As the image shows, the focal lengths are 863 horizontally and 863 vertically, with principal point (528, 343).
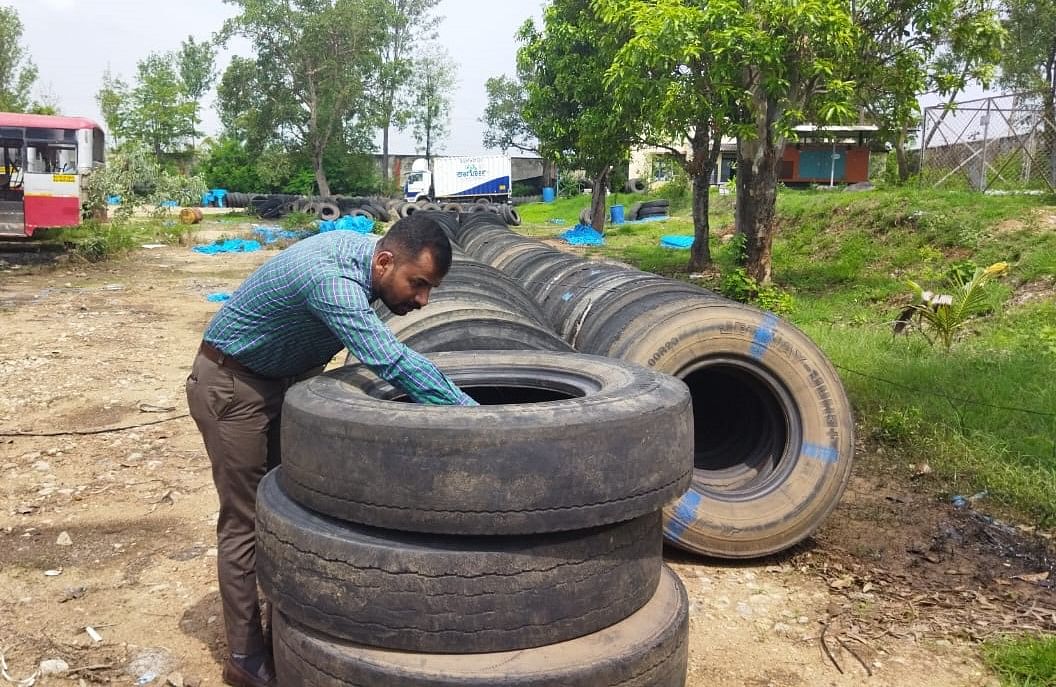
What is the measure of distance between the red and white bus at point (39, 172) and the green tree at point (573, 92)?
9653mm

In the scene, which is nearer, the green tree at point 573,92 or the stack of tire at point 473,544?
the stack of tire at point 473,544

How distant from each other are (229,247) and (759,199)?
13118 mm

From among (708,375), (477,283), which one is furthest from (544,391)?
(477,283)

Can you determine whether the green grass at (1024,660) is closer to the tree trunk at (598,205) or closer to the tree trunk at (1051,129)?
the tree trunk at (1051,129)

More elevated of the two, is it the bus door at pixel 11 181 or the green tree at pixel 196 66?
the green tree at pixel 196 66

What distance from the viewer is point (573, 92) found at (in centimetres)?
1853

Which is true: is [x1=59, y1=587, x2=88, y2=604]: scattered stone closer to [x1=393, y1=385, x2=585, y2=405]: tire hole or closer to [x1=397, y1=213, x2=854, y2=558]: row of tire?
[x1=397, y1=213, x2=854, y2=558]: row of tire

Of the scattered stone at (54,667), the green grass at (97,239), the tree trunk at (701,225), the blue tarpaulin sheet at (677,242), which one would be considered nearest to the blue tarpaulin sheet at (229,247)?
A: the green grass at (97,239)

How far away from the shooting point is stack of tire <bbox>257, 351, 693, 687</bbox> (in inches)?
90.3

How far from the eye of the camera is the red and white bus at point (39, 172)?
1655 centimetres

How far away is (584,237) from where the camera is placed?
2252 cm

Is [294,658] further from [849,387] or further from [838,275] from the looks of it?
[838,275]

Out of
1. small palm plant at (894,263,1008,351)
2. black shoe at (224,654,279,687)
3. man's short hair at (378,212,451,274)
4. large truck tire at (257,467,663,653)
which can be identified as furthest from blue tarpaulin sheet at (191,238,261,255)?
large truck tire at (257,467,663,653)

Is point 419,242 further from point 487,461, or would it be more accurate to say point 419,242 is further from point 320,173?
point 320,173
